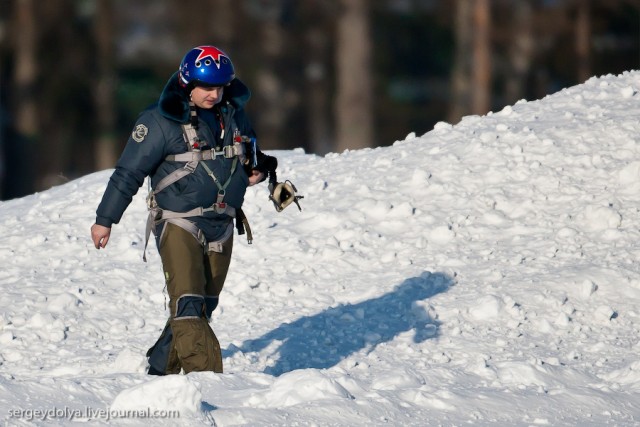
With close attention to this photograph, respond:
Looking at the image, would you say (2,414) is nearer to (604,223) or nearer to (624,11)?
(604,223)

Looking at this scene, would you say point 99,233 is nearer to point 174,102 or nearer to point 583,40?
point 174,102

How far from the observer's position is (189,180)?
23.5 feet

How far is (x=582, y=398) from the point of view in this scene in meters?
6.93

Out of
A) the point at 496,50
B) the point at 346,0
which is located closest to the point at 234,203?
the point at 346,0

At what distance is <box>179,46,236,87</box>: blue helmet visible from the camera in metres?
7.00

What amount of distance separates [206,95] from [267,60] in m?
29.4

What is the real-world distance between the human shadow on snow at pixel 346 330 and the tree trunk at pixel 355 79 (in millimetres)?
13300

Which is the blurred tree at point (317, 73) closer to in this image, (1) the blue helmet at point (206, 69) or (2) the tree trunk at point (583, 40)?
(2) the tree trunk at point (583, 40)

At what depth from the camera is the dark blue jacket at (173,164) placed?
7062 millimetres

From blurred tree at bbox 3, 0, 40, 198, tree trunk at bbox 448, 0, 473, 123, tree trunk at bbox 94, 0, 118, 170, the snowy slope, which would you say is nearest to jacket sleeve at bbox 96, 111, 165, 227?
the snowy slope

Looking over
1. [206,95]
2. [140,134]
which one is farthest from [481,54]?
[140,134]

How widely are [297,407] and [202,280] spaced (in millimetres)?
1277

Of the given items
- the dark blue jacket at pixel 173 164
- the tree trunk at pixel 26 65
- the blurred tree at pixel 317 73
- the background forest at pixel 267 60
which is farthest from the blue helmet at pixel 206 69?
the blurred tree at pixel 317 73

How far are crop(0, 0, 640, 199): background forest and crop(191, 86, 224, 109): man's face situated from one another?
23867 millimetres
